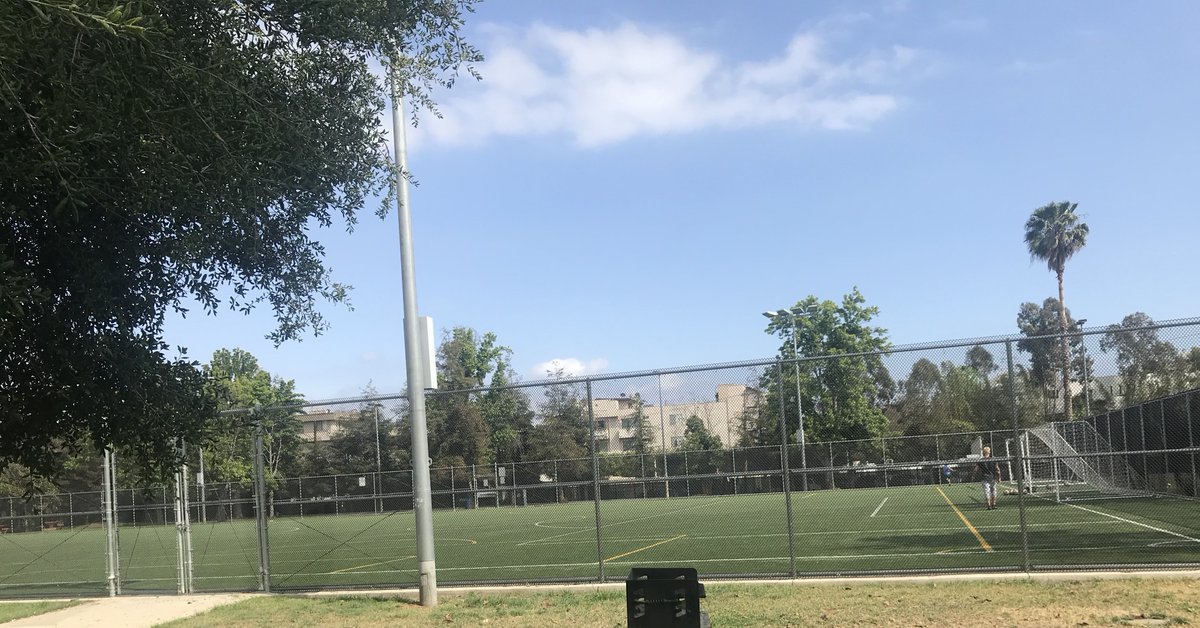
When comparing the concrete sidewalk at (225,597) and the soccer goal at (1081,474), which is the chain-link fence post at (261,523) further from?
the soccer goal at (1081,474)

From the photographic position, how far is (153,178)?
6.89m

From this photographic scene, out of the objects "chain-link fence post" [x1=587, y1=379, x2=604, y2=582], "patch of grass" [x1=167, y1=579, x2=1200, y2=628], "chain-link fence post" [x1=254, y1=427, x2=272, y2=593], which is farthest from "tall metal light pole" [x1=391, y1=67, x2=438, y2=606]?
"chain-link fence post" [x1=254, y1=427, x2=272, y2=593]

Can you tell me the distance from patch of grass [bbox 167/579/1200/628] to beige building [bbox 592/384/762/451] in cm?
236

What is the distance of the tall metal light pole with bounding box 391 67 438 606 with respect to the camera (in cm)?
1359

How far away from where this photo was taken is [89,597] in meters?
16.6

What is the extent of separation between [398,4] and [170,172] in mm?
2631

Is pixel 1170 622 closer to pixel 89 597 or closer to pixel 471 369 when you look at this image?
pixel 89 597

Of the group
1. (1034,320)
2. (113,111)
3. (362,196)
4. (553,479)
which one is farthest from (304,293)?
(1034,320)

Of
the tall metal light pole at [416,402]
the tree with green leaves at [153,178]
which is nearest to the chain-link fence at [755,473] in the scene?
the tall metal light pole at [416,402]

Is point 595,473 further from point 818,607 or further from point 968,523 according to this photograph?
point 968,523

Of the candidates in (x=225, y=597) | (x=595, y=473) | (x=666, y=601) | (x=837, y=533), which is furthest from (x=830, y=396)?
(x=225, y=597)

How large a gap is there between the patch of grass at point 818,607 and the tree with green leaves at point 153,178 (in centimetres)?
530

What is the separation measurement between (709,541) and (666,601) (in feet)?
41.7

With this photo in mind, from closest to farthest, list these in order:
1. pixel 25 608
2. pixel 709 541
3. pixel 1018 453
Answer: pixel 1018 453
pixel 25 608
pixel 709 541
